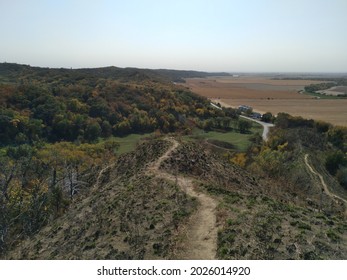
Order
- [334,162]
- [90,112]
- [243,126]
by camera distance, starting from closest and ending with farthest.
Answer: [334,162] < [243,126] < [90,112]

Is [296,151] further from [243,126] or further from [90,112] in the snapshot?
[90,112]

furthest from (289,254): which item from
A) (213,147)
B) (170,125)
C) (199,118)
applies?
(199,118)

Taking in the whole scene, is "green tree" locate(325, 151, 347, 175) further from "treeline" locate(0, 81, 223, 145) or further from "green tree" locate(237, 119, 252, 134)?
"treeline" locate(0, 81, 223, 145)

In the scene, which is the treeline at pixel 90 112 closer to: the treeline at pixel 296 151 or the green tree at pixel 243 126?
the green tree at pixel 243 126

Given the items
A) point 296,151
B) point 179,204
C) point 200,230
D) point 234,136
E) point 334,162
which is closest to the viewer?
point 200,230

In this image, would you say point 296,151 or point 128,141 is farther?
point 128,141

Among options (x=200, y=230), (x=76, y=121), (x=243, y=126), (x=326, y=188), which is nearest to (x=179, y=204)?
(x=200, y=230)

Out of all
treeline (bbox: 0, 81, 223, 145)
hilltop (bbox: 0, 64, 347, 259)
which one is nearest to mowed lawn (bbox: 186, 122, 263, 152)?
hilltop (bbox: 0, 64, 347, 259)

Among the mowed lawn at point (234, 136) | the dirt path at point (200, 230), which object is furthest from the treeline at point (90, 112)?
the dirt path at point (200, 230)
